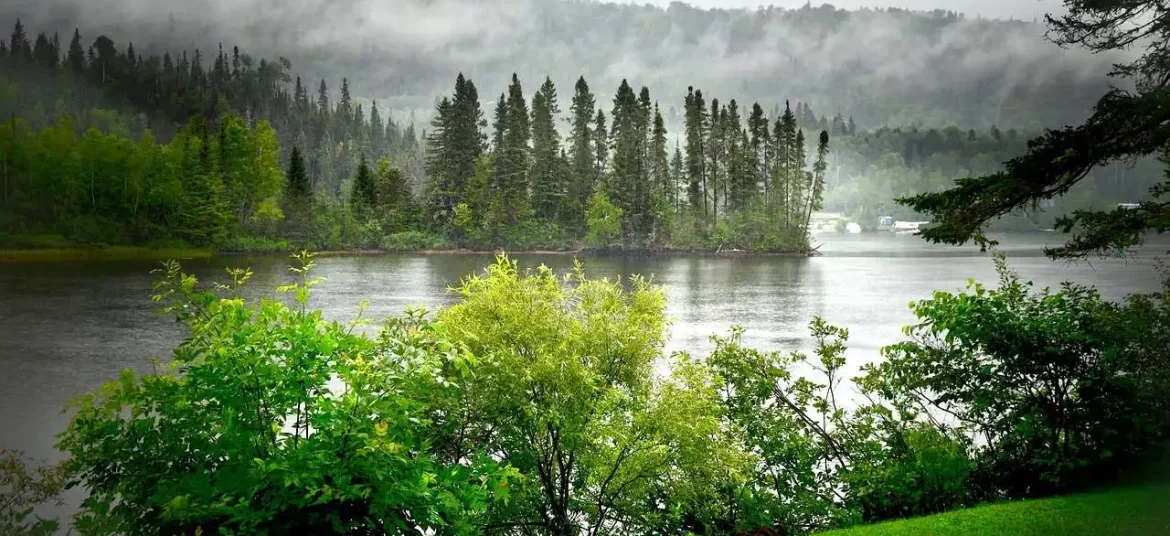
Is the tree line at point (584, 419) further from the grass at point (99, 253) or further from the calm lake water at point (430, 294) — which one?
the grass at point (99, 253)

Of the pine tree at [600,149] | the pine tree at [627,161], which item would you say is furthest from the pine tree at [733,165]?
the pine tree at [600,149]

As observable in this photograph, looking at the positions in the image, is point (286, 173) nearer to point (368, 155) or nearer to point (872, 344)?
point (368, 155)

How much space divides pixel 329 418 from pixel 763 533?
211 inches

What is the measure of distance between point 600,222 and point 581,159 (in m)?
4.25

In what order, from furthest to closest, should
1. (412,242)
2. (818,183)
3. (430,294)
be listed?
(818,183), (412,242), (430,294)

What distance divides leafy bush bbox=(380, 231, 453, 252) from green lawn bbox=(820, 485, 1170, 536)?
80.6 feet

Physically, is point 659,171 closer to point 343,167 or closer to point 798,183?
point 798,183

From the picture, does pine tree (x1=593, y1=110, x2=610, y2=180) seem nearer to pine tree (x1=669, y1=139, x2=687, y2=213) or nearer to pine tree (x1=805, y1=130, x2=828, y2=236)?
pine tree (x1=669, y1=139, x2=687, y2=213)

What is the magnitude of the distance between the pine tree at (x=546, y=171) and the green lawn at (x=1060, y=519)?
2762 centimetres

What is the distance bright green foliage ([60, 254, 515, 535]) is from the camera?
5.66m

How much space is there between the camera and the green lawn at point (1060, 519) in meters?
6.57

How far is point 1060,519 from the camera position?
22.6 feet

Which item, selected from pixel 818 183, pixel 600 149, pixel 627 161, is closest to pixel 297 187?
pixel 600 149

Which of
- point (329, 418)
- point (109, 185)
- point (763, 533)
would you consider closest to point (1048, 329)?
point (763, 533)
